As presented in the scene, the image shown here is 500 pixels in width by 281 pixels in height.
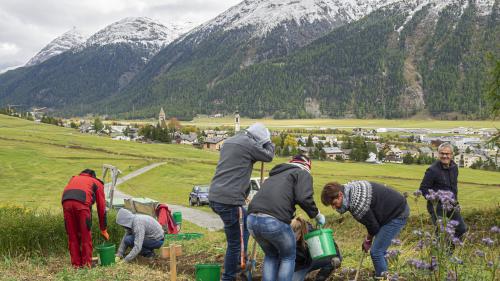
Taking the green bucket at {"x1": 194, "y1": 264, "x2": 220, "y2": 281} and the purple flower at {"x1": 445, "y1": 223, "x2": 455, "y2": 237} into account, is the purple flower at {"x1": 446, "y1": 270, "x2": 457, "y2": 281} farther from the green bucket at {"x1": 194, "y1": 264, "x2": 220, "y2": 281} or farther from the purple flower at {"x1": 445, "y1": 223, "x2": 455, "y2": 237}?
the green bucket at {"x1": 194, "y1": 264, "x2": 220, "y2": 281}

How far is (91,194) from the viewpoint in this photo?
8297 millimetres

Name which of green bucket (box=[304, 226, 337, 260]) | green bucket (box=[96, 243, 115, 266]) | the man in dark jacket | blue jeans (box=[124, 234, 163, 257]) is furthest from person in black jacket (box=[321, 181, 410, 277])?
green bucket (box=[96, 243, 115, 266])

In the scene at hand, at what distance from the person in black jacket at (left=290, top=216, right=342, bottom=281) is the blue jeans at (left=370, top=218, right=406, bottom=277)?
0.46 m

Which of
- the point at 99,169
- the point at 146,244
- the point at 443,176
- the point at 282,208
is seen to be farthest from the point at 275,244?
the point at 99,169

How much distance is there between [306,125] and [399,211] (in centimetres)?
19160

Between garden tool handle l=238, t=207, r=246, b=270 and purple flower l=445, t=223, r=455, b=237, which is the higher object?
purple flower l=445, t=223, r=455, b=237

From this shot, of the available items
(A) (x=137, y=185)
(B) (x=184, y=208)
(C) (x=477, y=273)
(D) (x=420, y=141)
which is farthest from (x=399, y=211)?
(D) (x=420, y=141)

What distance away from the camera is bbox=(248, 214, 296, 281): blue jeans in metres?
5.56

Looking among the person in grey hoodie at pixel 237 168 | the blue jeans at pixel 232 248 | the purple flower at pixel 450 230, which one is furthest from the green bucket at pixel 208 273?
the purple flower at pixel 450 230

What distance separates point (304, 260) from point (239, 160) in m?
1.51

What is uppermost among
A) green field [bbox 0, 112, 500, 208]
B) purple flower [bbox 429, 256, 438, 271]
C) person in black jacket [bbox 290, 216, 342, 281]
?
purple flower [bbox 429, 256, 438, 271]

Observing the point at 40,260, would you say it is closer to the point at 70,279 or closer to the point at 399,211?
the point at 70,279

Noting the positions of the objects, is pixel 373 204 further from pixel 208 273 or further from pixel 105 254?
pixel 105 254

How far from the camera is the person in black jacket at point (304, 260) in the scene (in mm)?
6238
